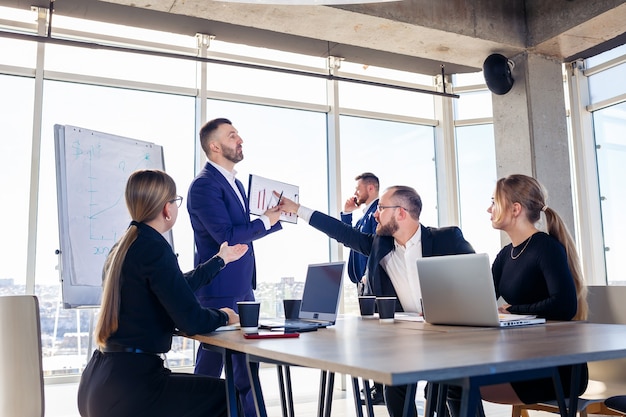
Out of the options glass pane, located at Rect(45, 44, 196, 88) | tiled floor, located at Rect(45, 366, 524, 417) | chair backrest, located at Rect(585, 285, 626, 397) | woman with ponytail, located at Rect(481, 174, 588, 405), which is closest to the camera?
woman with ponytail, located at Rect(481, 174, 588, 405)

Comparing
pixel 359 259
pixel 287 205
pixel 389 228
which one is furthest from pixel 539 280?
pixel 359 259

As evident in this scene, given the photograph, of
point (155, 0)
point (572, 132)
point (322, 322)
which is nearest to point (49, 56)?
point (155, 0)

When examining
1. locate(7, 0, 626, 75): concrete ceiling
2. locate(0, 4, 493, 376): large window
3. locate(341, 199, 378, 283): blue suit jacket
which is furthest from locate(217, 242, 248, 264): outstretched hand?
locate(7, 0, 626, 75): concrete ceiling

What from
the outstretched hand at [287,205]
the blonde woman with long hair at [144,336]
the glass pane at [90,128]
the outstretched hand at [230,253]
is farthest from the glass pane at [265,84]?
the blonde woman with long hair at [144,336]

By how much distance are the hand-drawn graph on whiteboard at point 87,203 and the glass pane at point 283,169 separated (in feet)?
4.98

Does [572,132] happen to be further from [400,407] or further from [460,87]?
[400,407]

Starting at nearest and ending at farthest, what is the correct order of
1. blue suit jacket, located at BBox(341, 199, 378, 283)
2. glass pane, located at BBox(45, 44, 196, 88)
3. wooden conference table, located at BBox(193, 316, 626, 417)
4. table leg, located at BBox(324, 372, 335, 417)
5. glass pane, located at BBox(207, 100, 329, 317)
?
wooden conference table, located at BBox(193, 316, 626, 417), table leg, located at BBox(324, 372, 335, 417), blue suit jacket, located at BBox(341, 199, 378, 283), glass pane, located at BBox(45, 44, 196, 88), glass pane, located at BBox(207, 100, 329, 317)

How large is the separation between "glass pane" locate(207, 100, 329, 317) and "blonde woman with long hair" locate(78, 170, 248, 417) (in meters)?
3.78

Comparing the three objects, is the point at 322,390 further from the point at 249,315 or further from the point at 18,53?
the point at 18,53

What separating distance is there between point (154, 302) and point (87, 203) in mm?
2567

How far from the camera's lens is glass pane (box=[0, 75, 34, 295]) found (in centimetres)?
494

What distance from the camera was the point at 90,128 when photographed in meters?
5.35

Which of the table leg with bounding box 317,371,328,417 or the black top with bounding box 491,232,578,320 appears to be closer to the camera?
the black top with bounding box 491,232,578,320

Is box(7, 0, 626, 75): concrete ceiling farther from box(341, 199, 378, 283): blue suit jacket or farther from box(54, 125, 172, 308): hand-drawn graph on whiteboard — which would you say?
box(341, 199, 378, 283): blue suit jacket
